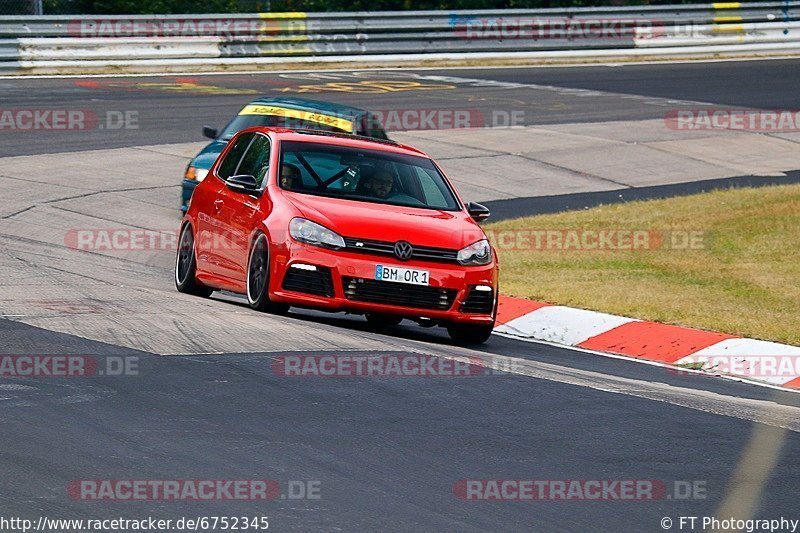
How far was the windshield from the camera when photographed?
38.2 ft

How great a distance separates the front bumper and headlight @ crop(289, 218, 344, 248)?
0.05m

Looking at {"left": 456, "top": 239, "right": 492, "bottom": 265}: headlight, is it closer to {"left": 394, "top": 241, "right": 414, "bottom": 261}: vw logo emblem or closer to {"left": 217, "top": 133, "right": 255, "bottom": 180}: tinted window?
{"left": 394, "top": 241, "right": 414, "bottom": 261}: vw logo emblem

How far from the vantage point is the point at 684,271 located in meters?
14.9

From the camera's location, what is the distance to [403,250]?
423 inches

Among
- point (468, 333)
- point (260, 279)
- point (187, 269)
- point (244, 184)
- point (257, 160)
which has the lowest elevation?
point (468, 333)

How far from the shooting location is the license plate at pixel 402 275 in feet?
35.0

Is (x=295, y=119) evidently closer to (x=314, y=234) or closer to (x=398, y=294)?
(x=314, y=234)

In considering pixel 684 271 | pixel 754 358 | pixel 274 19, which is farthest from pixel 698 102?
pixel 754 358

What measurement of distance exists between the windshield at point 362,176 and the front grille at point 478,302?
1009 mm

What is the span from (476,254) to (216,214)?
237cm

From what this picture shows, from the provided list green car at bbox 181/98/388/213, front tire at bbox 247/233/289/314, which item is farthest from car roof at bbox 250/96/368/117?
front tire at bbox 247/233/289/314

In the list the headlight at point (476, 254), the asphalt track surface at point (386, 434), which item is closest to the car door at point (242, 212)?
the asphalt track surface at point (386, 434)

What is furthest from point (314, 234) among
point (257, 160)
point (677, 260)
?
point (677, 260)

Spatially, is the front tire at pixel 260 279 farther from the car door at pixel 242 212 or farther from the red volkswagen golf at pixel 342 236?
the car door at pixel 242 212
